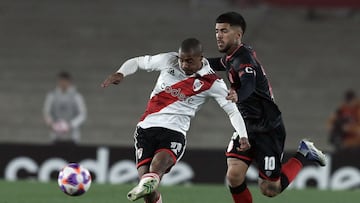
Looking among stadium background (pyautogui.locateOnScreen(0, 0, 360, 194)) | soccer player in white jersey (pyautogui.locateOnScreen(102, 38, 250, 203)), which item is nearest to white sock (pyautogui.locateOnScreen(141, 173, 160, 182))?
soccer player in white jersey (pyautogui.locateOnScreen(102, 38, 250, 203))

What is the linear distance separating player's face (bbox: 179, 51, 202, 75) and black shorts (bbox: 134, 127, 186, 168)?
59cm

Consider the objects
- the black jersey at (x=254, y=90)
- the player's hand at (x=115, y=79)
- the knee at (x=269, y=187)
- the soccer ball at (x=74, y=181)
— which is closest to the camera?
the player's hand at (x=115, y=79)

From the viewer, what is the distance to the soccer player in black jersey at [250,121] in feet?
31.4

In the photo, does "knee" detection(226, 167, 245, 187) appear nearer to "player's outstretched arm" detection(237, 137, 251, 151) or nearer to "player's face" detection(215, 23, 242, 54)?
"player's outstretched arm" detection(237, 137, 251, 151)

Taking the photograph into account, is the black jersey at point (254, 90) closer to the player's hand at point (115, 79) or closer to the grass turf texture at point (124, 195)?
the player's hand at point (115, 79)

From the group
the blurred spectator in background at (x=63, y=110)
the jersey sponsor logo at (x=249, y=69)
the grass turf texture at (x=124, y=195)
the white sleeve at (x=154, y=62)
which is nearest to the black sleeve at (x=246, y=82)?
the jersey sponsor logo at (x=249, y=69)

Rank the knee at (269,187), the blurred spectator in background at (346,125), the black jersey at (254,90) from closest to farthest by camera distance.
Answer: the black jersey at (254,90), the knee at (269,187), the blurred spectator in background at (346,125)

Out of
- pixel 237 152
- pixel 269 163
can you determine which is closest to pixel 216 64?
pixel 237 152

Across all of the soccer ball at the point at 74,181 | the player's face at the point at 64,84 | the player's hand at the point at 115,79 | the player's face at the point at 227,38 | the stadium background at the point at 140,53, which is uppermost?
the stadium background at the point at 140,53

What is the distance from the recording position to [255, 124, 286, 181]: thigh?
9.89 metres

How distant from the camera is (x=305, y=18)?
24.0 m

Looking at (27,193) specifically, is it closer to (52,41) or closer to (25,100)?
(25,100)

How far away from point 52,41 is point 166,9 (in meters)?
2.78

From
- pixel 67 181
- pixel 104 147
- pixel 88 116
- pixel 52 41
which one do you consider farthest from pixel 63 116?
pixel 67 181
